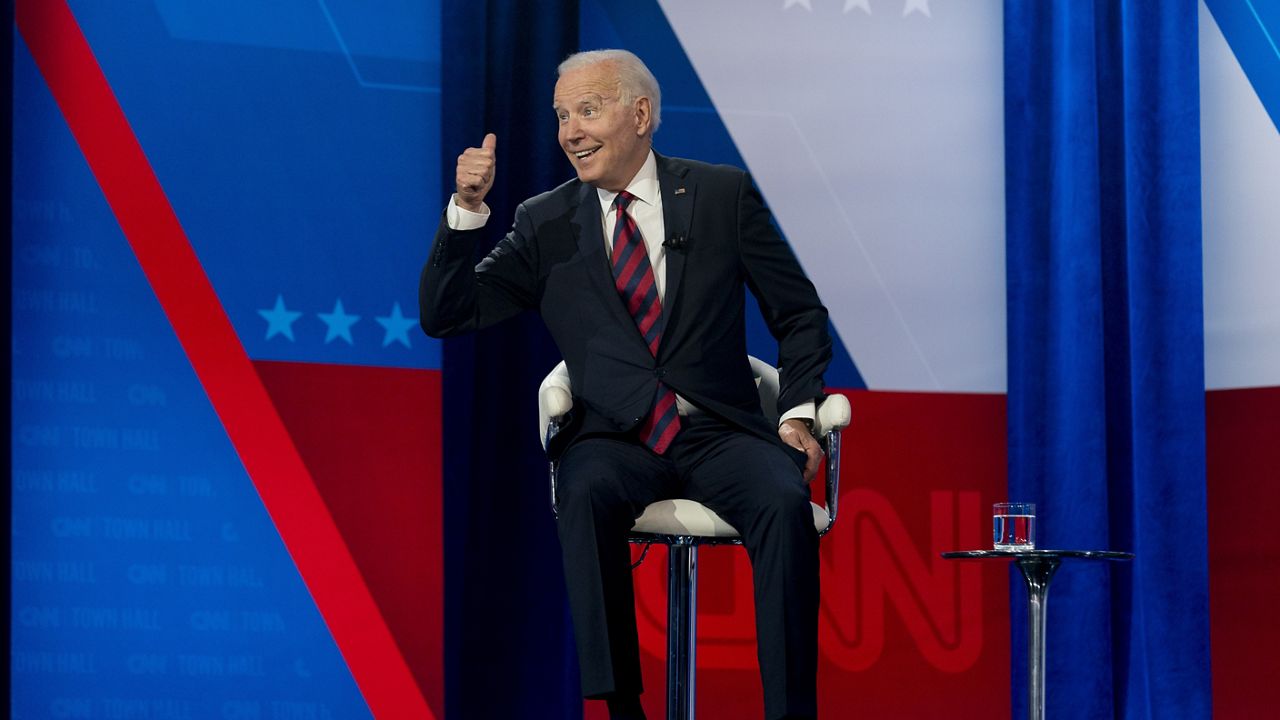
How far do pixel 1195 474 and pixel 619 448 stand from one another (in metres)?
2.00

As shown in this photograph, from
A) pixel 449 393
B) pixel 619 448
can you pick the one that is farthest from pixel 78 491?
pixel 619 448

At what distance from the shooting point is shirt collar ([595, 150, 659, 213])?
2.73 m

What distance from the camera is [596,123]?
2.64 m

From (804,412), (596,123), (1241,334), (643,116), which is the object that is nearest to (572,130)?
(596,123)

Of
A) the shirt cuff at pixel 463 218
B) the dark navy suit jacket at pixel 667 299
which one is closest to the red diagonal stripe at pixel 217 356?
the dark navy suit jacket at pixel 667 299

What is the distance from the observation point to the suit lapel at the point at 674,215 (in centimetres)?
262

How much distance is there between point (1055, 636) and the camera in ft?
12.1

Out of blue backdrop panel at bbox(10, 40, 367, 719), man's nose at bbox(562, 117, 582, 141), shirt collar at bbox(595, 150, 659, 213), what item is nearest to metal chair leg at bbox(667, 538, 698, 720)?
shirt collar at bbox(595, 150, 659, 213)

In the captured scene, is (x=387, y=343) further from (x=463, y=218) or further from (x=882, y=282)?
(x=882, y=282)

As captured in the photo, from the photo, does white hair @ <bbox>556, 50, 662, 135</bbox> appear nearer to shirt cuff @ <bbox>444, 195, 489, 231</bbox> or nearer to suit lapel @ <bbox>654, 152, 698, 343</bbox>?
suit lapel @ <bbox>654, 152, 698, 343</bbox>

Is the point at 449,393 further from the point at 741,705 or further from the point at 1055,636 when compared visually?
the point at 1055,636

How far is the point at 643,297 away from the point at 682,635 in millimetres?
656

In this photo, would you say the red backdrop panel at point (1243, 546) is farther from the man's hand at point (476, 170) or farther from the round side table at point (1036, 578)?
the man's hand at point (476, 170)

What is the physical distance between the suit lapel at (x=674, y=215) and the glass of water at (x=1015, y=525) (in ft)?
3.21
